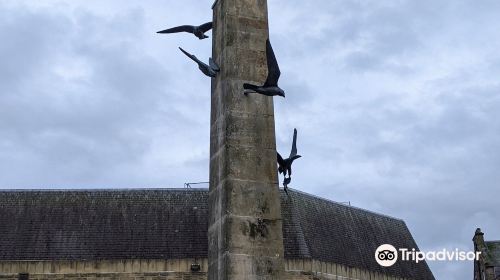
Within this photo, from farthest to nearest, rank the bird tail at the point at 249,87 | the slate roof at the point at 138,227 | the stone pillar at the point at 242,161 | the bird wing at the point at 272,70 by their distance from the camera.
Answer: the slate roof at the point at 138,227
the bird tail at the point at 249,87
the bird wing at the point at 272,70
the stone pillar at the point at 242,161

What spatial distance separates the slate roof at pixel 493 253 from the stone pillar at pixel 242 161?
106ft

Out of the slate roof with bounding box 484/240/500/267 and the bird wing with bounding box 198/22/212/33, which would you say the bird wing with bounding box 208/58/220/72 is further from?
the slate roof with bounding box 484/240/500/267

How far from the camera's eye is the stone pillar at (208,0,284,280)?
342 inches

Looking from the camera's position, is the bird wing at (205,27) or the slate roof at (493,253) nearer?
the bird wing at (205,27)

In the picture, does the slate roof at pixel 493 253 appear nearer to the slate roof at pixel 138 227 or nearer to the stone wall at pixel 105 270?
the slate roof at pixel 138 227

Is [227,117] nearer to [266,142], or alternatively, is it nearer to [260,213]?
[266,142]

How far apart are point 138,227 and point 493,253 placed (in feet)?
69.5

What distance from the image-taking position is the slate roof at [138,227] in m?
26.8

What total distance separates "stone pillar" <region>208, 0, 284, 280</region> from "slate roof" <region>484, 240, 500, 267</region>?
32.2 metres

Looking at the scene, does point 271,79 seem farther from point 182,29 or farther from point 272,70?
point 182,29

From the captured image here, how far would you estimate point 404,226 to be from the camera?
34438mm

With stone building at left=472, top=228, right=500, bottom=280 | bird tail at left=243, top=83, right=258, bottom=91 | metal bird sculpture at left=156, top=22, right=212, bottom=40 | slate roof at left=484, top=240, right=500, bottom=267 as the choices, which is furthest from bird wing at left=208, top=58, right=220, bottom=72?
slate roof at left=484, top=240, right=500, bottom=267

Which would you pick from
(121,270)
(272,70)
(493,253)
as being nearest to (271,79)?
(272,70)

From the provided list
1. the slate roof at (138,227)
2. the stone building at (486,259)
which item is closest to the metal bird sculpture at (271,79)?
the slate roof at (138,227)
